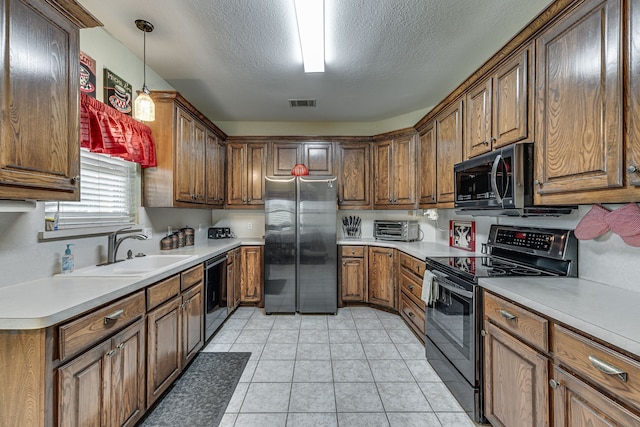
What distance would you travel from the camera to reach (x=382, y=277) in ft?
11.5

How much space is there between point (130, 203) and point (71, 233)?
667mm

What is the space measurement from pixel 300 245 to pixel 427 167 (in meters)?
1.75

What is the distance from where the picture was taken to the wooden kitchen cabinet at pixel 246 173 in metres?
3.86

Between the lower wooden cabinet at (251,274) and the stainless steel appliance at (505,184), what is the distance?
2.51 metres

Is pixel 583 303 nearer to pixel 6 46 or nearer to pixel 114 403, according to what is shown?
pixel 114 403

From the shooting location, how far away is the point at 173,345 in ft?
6.51

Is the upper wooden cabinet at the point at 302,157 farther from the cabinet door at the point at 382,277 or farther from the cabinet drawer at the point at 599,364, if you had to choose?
the cabinet drawer at the point at 599,364

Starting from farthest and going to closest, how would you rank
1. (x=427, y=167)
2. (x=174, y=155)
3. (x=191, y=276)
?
(x=427, y=167), (x=174, y=155), (x=191, y=276)

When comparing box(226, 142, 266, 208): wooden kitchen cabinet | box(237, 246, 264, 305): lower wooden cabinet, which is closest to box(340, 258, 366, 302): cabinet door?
box(237, 246, 264, 305): lower wooden cabinet

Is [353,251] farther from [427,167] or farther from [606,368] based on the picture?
[606,368]

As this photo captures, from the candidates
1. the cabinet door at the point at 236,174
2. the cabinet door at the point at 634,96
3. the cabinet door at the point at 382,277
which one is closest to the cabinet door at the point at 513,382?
the cabinet door at the point at 634,96

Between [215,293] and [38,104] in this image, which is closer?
[38,104]

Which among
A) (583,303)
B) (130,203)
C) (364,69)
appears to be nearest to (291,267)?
(130,203)

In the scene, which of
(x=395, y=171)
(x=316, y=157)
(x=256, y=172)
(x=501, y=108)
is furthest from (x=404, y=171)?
(x=256, y=172)
